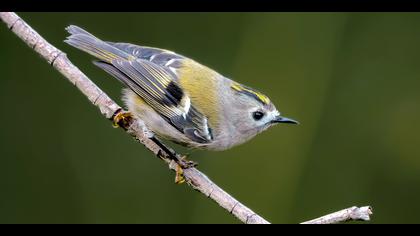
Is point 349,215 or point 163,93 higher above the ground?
point 163,93

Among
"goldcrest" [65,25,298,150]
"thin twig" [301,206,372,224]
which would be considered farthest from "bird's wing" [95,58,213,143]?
"thin twig" [301,206,372,224]

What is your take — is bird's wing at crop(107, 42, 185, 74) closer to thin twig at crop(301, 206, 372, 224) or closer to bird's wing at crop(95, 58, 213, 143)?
bird's wing at crop(95, 58, 213, 143)

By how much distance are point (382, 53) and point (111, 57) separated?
6.92 feet

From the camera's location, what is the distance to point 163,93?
3.24 meters

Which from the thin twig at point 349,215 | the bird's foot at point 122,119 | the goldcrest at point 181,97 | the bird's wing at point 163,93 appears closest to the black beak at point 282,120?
the goldcrest at point 181,97

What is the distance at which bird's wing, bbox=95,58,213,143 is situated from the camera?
10.3ft

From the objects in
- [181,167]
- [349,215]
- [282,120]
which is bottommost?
[349,215]

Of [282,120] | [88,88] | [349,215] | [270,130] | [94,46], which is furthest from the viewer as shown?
[270,130]

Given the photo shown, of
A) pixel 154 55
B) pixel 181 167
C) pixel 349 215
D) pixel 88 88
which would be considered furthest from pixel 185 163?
pixel 349 215

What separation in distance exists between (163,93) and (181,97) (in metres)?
0.09

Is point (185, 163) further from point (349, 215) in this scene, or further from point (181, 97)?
point (349, 215)

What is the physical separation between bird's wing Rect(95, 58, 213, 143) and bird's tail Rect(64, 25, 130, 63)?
0.04m

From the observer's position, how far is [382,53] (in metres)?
4.62

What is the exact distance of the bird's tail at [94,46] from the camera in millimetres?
3162
